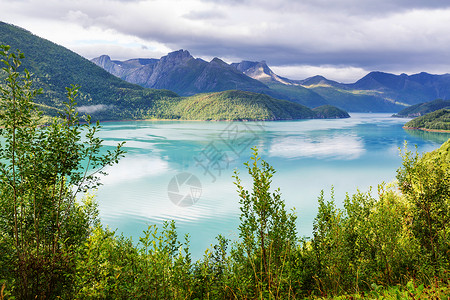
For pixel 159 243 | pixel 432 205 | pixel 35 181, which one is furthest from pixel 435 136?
pixel 35 181

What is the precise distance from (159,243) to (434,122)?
182 meters

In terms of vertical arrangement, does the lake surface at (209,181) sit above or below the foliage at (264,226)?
below

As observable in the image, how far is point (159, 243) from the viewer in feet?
20.9

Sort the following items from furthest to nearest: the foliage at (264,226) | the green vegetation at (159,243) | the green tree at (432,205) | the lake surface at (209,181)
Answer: the lake surface at (209,181)
the green tree at (432,205)
the foliage at (264,226)
the green vegetation at (159,243)

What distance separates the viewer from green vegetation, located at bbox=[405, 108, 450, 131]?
13846cm

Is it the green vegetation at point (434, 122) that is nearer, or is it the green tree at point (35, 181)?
the green tree at point (35, 181)

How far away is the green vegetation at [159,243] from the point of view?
5.44 metres

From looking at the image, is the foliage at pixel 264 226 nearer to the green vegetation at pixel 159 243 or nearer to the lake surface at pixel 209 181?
the green vegetation at pixel 159 243

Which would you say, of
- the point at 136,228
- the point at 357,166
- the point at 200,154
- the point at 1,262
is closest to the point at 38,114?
the point at 1,262

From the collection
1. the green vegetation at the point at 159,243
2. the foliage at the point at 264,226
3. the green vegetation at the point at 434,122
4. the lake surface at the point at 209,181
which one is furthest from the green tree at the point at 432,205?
the green vegetation at the point at 434,122

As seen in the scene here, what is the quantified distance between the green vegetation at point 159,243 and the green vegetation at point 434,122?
15866 cm

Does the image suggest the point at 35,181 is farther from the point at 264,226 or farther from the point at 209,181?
the point at 209,181

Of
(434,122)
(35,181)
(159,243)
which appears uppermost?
(434,122)

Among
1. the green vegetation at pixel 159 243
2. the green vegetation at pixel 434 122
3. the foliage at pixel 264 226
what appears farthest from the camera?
the green vegetation at pixel 434 122
